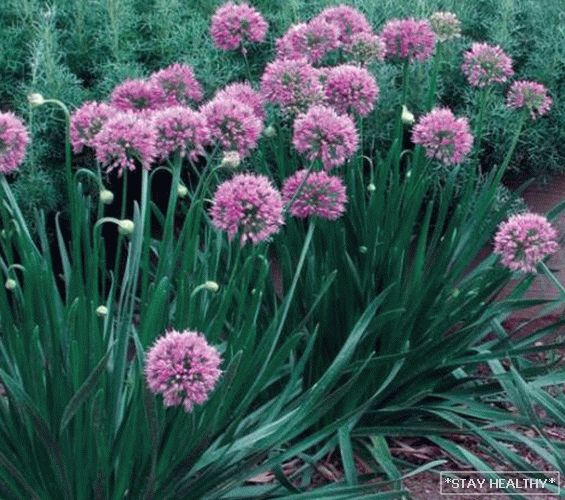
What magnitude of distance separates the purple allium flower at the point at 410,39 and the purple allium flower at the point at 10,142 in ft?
4.34

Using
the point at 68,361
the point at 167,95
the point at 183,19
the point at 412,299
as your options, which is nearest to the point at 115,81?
the point at 183,19

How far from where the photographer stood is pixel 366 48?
335cm

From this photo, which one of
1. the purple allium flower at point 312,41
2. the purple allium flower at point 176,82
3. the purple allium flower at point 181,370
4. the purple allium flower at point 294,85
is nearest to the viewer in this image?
the purple allium flower at point 181,370

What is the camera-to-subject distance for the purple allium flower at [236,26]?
132 inches

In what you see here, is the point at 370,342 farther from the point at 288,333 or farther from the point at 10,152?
the point at 10,152

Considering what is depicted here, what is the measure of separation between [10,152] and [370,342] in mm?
1316

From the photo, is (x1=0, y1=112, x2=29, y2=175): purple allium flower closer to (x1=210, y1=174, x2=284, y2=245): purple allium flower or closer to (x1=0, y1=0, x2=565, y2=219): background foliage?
(x1=210, y1=174, x2=284, y2=245): purple allium flower

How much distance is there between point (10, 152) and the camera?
8.48ft

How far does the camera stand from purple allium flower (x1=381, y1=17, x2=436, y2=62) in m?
3.41

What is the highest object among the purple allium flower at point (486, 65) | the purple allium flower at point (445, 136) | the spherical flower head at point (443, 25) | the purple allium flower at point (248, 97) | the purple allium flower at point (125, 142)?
the spherical flower head at point (443, 25)

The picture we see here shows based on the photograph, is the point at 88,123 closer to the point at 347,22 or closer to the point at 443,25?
the point at 347,22

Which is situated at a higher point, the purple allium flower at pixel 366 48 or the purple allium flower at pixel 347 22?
the purple allium flower at pixel 347 22

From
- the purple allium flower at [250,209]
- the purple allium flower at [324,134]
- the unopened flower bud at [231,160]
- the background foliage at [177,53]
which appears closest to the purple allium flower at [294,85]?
the purple allium flower at [324,134]

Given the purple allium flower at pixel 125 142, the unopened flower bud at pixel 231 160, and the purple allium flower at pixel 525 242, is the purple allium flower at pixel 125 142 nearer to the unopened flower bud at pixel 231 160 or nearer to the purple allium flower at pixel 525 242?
the unopened flower bud at pixel 231 160
